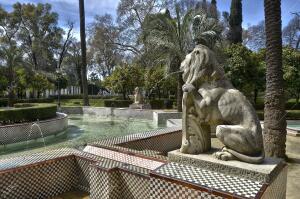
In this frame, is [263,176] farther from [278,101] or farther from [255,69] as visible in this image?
[255,69]

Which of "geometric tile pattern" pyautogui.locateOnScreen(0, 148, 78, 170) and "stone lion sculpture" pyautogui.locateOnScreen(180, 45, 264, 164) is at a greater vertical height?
"stone lion sculpture" pyautogui.locateOnScreen(180, 45, 264, 164)

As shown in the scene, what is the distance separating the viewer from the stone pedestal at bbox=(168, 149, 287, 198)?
4090 mm

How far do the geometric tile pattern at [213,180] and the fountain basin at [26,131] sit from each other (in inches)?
387

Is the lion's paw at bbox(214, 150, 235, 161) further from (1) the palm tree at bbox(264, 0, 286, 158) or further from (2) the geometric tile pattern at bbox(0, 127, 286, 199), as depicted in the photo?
(1) the palm tree at bbox(264, 0, 286, 158)

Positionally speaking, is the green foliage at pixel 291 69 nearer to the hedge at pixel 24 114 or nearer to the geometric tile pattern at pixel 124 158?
the hedge at pixel 24 114

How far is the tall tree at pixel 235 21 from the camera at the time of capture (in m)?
26.6

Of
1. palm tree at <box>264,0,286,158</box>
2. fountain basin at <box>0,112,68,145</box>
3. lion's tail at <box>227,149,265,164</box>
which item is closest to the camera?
lion's tail at <box>227,149,265,164</box>

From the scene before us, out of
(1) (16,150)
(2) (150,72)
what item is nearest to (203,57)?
(1) (16,150)

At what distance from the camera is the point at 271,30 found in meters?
8.25

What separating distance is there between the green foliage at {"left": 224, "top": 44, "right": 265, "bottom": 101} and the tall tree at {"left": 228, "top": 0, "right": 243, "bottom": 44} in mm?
5482

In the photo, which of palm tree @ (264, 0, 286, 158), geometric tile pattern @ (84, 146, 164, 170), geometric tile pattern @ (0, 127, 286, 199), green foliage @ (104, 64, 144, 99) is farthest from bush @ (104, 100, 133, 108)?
geometric tile pattern @ (84, 146, 164, 170)

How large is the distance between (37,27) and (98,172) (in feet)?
155

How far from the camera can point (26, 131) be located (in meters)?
13.4

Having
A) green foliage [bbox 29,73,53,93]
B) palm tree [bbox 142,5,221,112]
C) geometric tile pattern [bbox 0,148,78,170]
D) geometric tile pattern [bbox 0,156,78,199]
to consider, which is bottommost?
geometric tile pattern [bbox 0,156,78,199]
